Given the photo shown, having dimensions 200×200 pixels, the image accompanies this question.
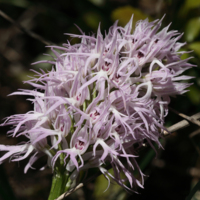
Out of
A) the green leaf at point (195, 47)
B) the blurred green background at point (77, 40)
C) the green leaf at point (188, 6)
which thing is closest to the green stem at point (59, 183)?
the blurred green background at point (77, 40)

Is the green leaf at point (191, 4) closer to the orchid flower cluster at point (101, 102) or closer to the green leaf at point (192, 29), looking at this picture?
the green leaf at point (192, 29)

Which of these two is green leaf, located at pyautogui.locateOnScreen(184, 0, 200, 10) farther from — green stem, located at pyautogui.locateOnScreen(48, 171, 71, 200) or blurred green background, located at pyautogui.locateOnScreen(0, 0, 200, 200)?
green stem, located at pyautogui.locateOnScreen(48, 171, 71, 200)

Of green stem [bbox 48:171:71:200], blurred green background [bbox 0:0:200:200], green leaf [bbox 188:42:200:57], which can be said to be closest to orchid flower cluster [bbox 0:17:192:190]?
green stem [bbox 48:171:71:200]

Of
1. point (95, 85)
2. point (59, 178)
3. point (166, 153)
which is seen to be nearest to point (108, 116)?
point (95, 85)

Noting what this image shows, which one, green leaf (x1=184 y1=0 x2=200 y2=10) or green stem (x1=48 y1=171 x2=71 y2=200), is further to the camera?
green leaf (x1=184 y1=0 x2=200 y2=10)

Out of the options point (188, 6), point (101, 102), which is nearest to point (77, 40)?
point (188, 6)

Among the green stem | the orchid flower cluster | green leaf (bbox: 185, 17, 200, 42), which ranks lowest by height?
the green stem

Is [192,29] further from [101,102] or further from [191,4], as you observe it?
[101,102]
